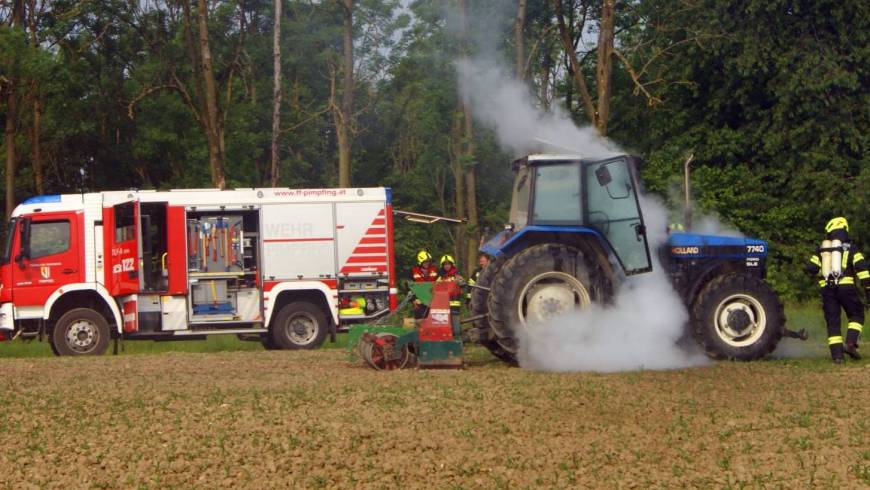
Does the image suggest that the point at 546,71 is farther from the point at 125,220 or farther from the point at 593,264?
the point at 593,264

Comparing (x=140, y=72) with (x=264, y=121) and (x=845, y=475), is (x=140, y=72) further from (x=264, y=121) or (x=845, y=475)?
(x=845, y=475)

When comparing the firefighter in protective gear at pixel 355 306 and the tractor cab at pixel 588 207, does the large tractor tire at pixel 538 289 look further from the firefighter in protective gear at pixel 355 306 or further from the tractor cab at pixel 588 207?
the firefighter in protective gear at pixel 355 306

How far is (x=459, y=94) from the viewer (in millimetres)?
25234

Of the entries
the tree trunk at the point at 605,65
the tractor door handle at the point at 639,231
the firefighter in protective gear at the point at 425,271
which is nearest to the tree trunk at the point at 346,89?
the tree trunk at the point at 605,65

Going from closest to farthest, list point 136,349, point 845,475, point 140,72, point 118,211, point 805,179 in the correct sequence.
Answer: point 845,475, point 118,211, point 136,349, point 805,179, point 140,72

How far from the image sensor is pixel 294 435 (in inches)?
371

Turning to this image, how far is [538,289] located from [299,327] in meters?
7.31

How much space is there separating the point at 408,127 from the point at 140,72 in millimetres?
13418

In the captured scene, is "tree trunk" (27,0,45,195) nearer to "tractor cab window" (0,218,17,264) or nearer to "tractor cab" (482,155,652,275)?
"tractor cab window" (0,218,17,264)

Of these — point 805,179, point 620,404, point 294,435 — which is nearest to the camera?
point 294,435

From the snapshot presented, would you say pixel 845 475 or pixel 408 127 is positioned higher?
pixel 408 127

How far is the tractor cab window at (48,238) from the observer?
19.2m

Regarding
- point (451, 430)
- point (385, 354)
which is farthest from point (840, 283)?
point (451, 430)

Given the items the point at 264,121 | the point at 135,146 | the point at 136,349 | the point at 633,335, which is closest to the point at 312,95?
the point at 264,121
